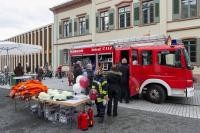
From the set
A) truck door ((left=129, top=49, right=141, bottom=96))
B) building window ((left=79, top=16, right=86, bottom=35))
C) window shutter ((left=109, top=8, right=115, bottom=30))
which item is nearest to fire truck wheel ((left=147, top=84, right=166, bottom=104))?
truck door ((left=129, top=49, right=141, bottom=96))

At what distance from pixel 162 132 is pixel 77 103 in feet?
8.17

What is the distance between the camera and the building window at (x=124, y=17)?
24734 mm

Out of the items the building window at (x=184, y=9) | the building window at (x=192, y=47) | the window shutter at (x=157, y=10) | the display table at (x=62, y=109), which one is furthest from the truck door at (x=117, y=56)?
the window shutter at (x=157, y=10)

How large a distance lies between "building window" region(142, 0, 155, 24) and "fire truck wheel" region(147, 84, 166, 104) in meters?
11.5

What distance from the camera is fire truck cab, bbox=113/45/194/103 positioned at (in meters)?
11.4

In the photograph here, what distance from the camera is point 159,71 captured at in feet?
39.2

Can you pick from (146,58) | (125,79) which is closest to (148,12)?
(146,58)

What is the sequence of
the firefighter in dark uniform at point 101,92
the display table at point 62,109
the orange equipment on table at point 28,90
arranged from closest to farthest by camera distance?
1. the display table at point 62,109
2. the firefighter in dark uniform at point 101,92
3. the orange equipment on table at point 28,90

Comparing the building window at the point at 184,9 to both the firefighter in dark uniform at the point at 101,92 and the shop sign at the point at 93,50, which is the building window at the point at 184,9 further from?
the firefighter in dark uniform at the point at 101,92

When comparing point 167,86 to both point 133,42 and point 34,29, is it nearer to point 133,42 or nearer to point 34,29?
point 133,42

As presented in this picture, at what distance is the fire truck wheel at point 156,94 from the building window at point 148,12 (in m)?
11.5

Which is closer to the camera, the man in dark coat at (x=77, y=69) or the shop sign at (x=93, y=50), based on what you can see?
the shop sign at (x=93, y=50)

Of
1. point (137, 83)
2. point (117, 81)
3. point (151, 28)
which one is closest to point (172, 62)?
point (137, 83)

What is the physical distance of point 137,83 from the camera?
12.4 meters
